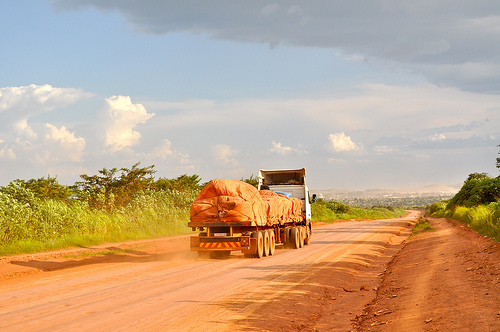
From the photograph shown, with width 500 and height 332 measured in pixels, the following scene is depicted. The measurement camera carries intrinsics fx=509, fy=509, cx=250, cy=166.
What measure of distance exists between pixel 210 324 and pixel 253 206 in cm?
973

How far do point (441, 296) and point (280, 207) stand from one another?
1138 cm

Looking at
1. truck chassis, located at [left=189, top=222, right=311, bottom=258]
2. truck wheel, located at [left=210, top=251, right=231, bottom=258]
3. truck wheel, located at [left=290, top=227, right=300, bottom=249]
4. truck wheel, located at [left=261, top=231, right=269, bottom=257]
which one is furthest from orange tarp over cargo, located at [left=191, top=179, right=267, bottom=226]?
truck wheel, located at [left=290, top=227, right=300, bottom=249]

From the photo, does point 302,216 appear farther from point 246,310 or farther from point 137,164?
point 137,164

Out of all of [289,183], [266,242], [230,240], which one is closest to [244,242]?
[230,240]

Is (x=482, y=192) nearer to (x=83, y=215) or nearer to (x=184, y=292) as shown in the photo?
(x=83, y=215)

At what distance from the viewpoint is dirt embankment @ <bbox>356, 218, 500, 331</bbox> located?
702cm

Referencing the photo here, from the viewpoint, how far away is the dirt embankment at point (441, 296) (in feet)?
23.0

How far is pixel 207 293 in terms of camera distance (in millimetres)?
10273

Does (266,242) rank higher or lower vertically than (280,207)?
lower

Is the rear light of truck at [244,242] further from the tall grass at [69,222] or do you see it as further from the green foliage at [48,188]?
the green foliage at [48,188]

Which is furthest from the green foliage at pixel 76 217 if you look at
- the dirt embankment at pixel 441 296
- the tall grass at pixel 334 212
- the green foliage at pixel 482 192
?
the tall grass at pixel 334 212

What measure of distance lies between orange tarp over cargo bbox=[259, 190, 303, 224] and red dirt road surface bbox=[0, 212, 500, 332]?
2056mm

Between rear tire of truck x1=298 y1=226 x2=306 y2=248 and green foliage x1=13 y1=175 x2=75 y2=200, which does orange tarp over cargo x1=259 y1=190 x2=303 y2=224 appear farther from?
green foliage x1=13 y1=175 x2=75 y2=200

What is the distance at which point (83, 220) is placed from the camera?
2245 centimetres
